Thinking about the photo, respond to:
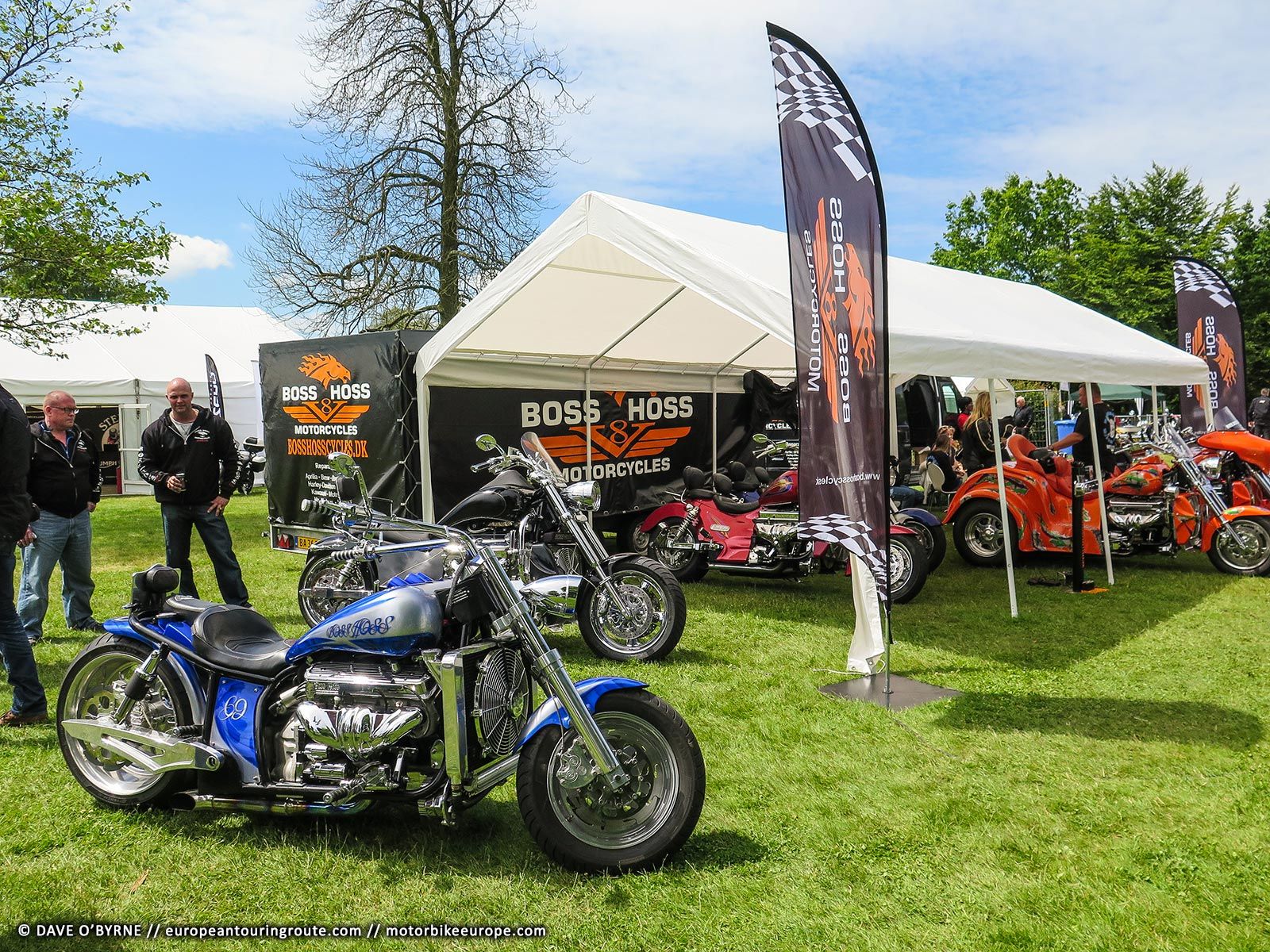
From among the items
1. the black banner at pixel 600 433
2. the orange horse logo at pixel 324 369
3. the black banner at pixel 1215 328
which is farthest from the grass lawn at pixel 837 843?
the black banner at pixel 1215 328

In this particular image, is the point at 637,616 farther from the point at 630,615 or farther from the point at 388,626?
the point at 388,626

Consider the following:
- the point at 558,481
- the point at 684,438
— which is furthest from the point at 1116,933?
the point at 684,438

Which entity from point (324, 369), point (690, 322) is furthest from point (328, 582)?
point (690, 322)

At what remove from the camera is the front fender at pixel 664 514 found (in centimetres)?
833

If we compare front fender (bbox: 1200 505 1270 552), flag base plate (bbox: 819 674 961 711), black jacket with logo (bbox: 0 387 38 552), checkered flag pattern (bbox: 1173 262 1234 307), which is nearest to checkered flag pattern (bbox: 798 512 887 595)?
flag base plate (bbox: 819 674 961 711)

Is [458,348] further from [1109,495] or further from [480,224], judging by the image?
[480,224]

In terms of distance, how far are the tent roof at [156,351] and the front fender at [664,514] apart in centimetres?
1155

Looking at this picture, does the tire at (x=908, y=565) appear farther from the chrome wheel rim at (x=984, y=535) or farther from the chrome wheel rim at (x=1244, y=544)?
the chrome wheel rim at (x=1244, y=544)

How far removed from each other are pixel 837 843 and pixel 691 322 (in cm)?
733

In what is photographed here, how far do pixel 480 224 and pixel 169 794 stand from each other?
1452 centimetres

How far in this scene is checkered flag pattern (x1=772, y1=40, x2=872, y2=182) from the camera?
5012 millimetres

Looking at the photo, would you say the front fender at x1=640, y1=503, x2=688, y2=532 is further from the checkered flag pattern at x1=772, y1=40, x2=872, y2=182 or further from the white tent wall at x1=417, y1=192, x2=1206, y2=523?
the checkered flag pattern at x1=772, y1=40, x2=872, y2=182

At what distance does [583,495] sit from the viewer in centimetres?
579

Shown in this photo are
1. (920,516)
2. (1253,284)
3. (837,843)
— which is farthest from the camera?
(1253,284)
